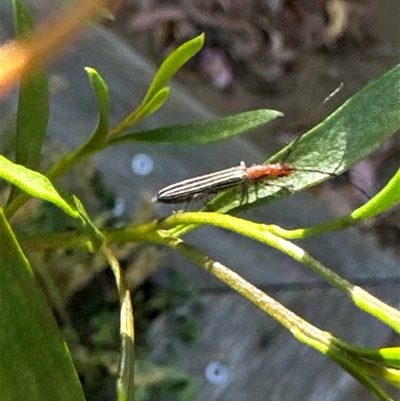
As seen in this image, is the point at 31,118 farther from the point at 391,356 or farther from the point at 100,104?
the point at 391,356

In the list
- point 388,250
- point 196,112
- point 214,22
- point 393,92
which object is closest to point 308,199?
point 196,112

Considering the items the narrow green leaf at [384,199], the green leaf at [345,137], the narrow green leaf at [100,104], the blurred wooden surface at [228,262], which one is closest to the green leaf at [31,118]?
the narrow green leaf at [100,104]

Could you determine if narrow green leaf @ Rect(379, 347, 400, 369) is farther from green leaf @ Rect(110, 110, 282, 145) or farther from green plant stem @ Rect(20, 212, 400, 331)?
green leaf @ Rect(110, 110, 282, 145)

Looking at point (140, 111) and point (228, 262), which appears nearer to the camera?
point (140, 111)

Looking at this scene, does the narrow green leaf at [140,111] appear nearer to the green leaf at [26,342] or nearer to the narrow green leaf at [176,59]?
the narrow green leaf at [176,59]

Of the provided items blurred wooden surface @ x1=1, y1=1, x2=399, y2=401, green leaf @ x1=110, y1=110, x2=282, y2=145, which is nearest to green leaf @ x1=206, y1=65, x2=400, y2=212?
green leaf @ x1=110, y1=110, x2=282, y2=145

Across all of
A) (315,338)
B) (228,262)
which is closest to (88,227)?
(315,338)

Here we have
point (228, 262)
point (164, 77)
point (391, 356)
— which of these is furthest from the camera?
point (228, 262)
